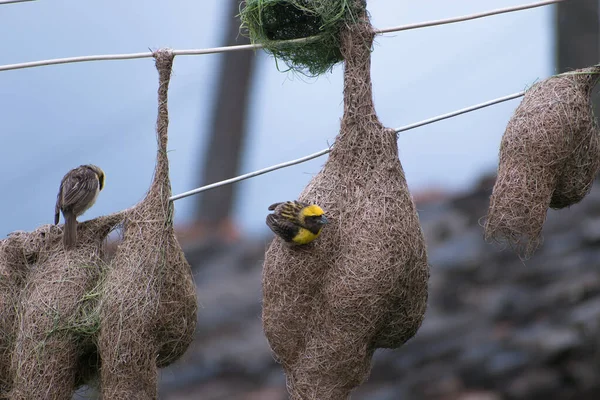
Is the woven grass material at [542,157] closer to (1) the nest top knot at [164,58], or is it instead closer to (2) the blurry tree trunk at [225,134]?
(1) the nest top knot at [164,58]

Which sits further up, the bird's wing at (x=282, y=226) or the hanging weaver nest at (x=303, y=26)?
the hanging weaver nest at (x=303, y=26)

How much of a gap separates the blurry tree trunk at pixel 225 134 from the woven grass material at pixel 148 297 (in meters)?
6.24

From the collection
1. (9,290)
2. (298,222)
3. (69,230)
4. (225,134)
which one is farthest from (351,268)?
(225,134)

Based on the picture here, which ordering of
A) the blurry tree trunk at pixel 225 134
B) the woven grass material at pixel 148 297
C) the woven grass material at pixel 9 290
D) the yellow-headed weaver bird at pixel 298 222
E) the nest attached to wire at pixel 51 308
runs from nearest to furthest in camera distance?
the yellow-headed weaver bird at pixel 298 222 → the woven grass material at pixel 148 297 → the nest attached to wire at pixel 51 308 → the woven grass material at pixel 9 290 → the blurry tree trunk at pixel 225 134

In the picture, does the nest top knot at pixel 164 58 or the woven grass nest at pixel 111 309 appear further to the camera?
the nest top knot at pixel 164 58

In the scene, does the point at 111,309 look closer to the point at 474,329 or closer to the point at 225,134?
the point at 474,329

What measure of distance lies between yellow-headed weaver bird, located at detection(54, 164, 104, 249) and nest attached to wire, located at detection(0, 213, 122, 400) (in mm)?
83

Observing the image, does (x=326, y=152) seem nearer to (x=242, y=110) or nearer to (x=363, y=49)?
(x=363, y=49)

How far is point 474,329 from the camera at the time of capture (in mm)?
9570

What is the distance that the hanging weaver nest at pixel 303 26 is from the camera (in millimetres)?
4918

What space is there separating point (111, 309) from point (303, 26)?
188 cm

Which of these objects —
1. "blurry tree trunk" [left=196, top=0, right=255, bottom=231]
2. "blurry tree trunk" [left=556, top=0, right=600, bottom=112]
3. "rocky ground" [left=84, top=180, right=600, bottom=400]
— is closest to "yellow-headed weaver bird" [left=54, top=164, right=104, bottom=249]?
"rocky ground" [left=84, top=180, right=600, bottom=400]

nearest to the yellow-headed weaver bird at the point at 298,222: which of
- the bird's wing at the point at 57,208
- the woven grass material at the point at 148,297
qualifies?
the woven grass material at the point at 148,297

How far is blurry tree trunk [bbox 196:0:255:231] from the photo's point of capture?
1138 centimetres
